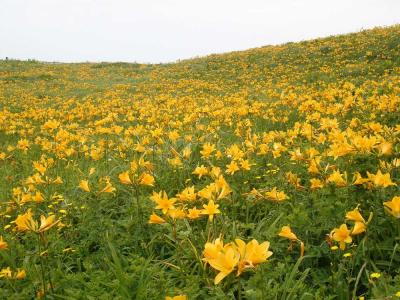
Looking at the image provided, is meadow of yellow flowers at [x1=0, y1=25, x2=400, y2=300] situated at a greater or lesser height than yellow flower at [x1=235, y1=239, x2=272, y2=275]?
lesser

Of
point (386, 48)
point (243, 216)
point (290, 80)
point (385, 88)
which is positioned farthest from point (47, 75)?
point (243, 216)

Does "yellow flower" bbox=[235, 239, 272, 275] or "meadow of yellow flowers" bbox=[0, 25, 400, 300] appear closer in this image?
"yellow flower" bbox=[235, 239, 272, 275]

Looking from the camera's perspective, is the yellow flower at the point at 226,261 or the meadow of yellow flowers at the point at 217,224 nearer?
the yellow flower at the point at 226,261

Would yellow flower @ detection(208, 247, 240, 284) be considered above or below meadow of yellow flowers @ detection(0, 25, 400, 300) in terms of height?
above

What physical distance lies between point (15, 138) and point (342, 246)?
7.97 meters

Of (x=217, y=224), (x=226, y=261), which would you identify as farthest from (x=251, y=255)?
(x=217, y=224)

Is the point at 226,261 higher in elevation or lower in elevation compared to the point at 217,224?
higher

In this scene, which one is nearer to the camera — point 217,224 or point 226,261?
point 226,261

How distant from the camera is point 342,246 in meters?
1.90

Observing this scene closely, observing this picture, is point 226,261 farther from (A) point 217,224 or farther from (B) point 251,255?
(A) point 217,224

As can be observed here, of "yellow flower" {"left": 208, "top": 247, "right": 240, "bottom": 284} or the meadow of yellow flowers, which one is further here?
the meadow of yellow flowers

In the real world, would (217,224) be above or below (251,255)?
below

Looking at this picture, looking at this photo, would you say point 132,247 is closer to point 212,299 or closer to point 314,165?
point 212,299

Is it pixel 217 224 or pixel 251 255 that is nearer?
pixel 251 255
